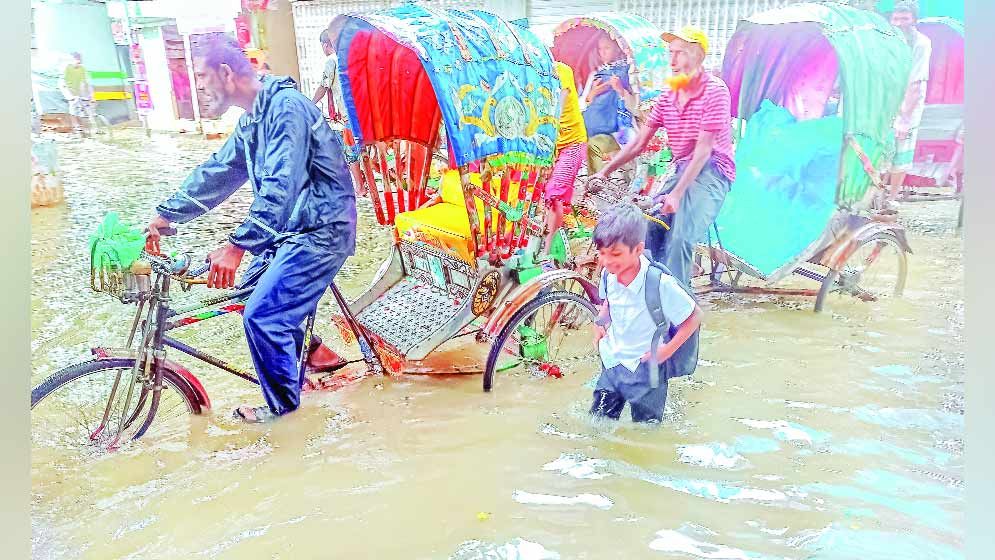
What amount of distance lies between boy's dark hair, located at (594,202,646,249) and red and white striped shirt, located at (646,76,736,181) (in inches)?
17.8

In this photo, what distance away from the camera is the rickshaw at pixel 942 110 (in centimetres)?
271

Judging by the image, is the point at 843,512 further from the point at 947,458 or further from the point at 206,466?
the point at 206,466

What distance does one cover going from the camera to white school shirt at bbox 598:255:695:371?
2629 mm

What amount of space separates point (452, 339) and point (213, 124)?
1507 mm

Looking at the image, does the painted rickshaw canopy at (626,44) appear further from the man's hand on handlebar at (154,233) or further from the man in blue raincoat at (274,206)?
the man's hand on handlebar at (154,233)

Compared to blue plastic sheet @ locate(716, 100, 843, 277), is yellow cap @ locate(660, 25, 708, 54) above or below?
above

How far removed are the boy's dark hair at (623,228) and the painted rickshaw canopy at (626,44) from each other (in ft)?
2.95

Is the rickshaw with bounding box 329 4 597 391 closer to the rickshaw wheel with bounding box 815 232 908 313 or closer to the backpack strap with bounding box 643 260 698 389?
the backpack strap with bounding box 643 260 698 389

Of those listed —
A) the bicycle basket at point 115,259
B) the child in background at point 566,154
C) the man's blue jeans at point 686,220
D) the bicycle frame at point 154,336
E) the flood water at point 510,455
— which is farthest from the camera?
the child in background at point 566,154

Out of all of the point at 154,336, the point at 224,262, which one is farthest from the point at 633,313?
the point at 154,336

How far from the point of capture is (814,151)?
3.44 metres

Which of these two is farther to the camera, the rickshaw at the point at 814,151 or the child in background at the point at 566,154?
the child in background at the point at 566,154

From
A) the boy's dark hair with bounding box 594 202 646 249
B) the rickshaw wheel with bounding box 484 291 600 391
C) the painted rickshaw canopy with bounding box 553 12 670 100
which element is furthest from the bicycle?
Result: the painted rickshaw canopy with bounding box 553 12 670 100

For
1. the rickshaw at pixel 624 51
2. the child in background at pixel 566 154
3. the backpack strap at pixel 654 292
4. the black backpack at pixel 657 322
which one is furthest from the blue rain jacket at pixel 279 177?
the rickshaw at pixel 624 51
